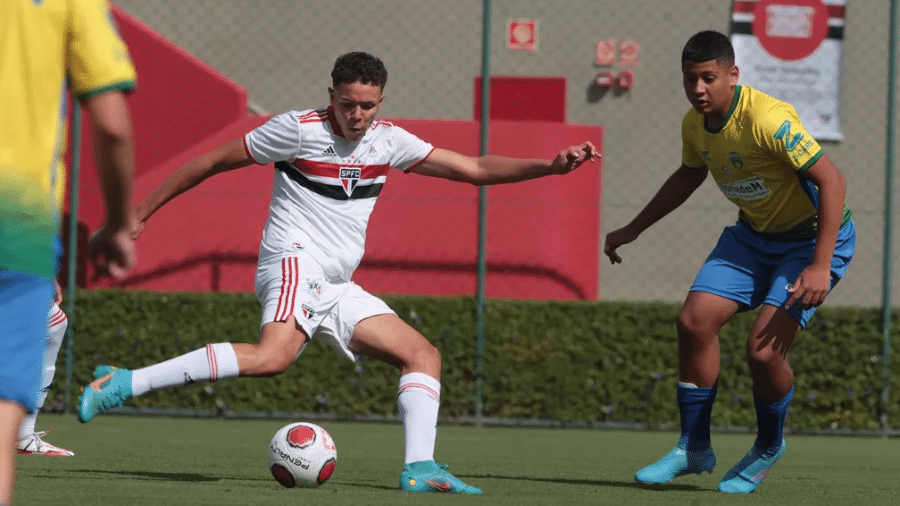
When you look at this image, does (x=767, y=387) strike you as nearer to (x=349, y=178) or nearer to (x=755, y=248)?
(x=755, y=248)

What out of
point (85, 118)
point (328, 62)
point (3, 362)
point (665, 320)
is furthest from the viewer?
point (328, 62)

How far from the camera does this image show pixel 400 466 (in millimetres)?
6629

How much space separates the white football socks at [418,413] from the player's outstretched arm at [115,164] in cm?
267

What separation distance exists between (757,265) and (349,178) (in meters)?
1.78

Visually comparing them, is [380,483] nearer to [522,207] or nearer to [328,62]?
[522,207]

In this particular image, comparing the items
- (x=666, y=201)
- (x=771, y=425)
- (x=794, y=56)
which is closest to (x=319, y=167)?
(x=666, y=201)

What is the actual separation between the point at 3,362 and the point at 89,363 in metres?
6.80

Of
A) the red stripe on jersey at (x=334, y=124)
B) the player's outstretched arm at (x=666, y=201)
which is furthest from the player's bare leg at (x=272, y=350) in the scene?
the player's outstretched arm at (x=666, y=201)

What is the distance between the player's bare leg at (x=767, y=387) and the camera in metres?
5.50

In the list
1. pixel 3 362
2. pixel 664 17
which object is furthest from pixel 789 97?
pixel 3 362

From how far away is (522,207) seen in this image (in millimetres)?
9922

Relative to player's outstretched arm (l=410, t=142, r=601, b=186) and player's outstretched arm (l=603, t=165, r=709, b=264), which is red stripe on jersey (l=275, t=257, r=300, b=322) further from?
player's outstretched arm (l=603, t=165, r=709, b=264)

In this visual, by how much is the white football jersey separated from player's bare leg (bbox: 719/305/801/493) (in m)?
1.73

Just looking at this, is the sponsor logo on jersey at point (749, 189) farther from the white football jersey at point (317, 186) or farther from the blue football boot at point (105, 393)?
the blue football boot at point (105, 393)
